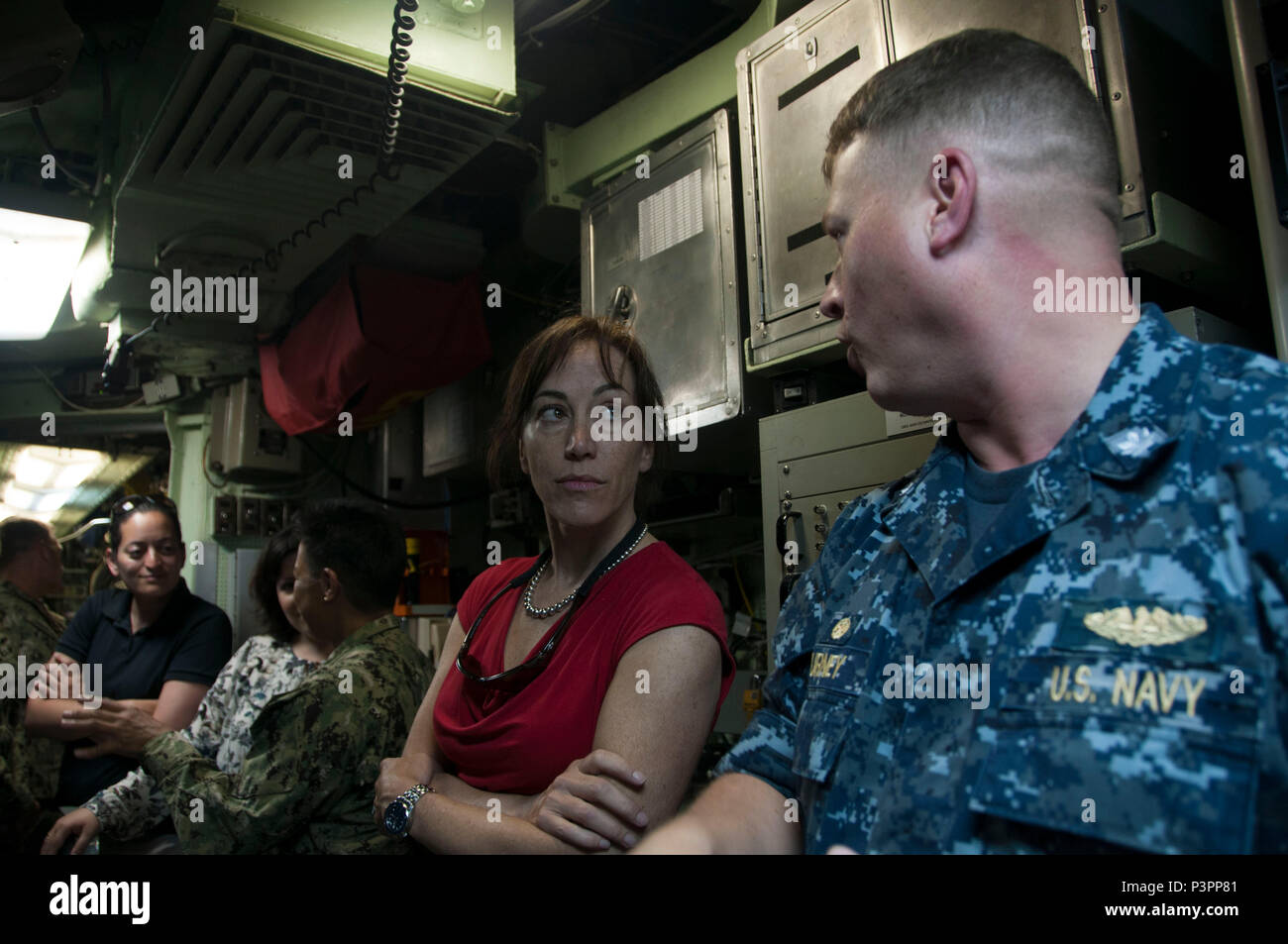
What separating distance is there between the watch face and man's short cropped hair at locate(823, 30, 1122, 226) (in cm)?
139

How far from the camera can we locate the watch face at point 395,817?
1568mm

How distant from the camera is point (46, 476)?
21.9ft

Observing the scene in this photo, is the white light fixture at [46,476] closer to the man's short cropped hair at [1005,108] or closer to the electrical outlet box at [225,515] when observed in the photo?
the electrical outlet box at [225,515]

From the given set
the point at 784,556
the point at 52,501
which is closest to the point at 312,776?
Result: the point at 784,556

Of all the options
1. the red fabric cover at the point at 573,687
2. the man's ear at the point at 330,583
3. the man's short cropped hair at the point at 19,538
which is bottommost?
the red fabric cover at the point at 573,687

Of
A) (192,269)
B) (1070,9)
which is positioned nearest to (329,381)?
(192,269)

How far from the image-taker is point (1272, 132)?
1423mm

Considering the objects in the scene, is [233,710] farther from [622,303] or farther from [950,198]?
[950,198]

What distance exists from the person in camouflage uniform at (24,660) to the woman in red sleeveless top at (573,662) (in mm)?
2294

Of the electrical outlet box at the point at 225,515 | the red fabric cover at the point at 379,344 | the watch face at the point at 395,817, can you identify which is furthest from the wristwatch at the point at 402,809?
the electrical outlet box at the point at 225,515

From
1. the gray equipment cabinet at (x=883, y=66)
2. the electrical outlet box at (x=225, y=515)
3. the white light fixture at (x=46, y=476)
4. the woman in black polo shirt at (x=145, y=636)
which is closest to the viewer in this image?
the gray equipment cabinet at (x=883, y=66)

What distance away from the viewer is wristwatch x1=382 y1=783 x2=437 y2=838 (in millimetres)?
1562

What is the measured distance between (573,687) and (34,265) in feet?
11.1
